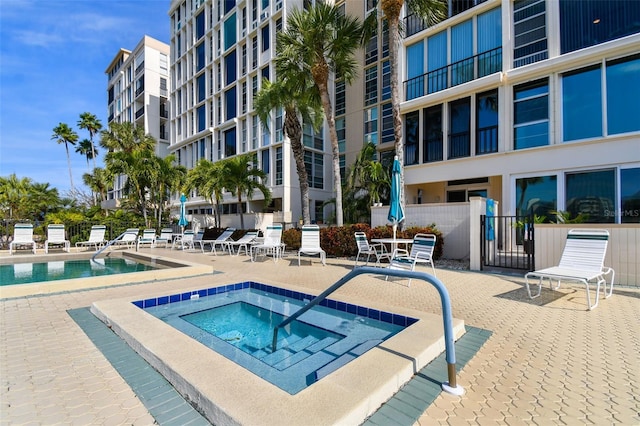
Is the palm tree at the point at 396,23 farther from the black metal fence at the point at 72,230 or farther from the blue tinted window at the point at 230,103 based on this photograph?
the black metal fence at the point at 72,230

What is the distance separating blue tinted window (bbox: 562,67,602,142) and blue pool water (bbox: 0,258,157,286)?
15602 mm

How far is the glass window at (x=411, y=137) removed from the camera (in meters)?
15.0

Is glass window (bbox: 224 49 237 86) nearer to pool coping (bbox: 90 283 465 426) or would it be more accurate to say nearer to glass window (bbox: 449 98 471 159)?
glass window (bbox: 449 98 471 159)

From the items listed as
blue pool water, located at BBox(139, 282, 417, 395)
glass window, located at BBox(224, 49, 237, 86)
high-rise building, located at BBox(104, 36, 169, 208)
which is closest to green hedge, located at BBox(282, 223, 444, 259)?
blue pool water, located at BBox(139, 282, 417, 395)

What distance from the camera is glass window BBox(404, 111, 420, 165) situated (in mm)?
15008

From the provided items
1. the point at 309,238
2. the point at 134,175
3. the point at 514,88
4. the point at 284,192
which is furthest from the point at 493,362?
the point at 134,175

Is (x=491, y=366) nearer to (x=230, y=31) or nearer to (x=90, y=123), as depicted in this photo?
(x=230, y=31)

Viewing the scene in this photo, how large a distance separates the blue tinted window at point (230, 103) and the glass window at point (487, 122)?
721 inches

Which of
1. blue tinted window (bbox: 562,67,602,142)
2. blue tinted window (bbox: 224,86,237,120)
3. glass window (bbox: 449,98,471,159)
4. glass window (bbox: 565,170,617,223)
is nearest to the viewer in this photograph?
glass window (bbox: 565,170,617,223)

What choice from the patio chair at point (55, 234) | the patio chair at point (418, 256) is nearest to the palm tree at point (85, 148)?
the patio chair at point (55, 234)

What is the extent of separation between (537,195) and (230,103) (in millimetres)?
22558

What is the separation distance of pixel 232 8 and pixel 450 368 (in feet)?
99.5

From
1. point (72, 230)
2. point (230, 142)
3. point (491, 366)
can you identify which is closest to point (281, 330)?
point (491, 366)

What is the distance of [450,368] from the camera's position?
2600mm
